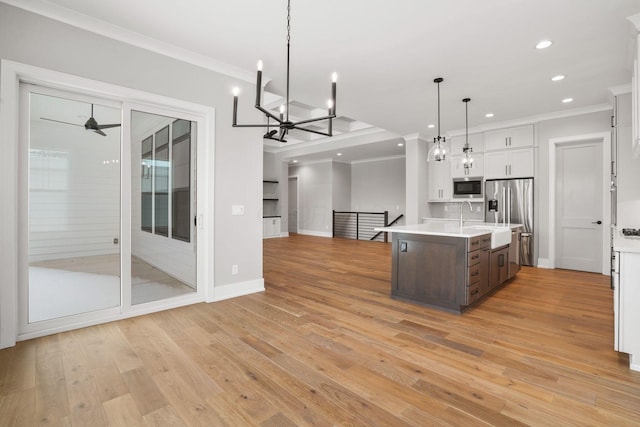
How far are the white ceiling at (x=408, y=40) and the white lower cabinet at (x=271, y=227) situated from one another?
620 centimetres

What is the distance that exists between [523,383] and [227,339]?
2205 mm

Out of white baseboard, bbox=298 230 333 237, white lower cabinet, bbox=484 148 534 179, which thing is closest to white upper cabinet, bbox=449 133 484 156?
white lower cabinet, bbox=484 148 534 179

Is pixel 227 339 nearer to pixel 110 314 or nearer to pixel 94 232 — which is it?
pixel 110 314

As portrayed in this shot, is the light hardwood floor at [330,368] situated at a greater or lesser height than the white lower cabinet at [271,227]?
lesser

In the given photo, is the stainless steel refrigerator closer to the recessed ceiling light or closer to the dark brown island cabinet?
the dark brown island cabinet

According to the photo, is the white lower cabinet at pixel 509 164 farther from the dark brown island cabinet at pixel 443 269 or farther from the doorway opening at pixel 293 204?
the doorway opening at pixel 293 204

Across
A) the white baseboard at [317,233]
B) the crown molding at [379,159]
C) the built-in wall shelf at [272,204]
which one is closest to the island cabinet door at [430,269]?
the crown molding at [379,159]

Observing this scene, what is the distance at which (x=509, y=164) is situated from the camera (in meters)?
6.15

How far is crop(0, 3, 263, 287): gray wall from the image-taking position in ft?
8.62

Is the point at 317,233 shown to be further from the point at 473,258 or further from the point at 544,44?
the point at 544,44

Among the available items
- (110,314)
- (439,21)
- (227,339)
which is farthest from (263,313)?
(439,21)

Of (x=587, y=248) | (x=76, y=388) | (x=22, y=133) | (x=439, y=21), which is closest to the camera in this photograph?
(x=76, y=388)

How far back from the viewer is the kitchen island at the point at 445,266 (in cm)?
334

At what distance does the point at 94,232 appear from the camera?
10.0ft
